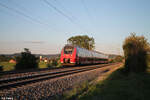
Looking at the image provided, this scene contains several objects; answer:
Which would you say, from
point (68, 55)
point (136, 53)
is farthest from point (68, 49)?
point (136, 53)

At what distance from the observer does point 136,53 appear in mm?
12023

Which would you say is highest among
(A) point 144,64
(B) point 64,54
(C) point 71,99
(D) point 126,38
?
(D) point 126,38

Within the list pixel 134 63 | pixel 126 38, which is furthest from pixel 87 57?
pixel 134 63

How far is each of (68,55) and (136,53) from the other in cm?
1023

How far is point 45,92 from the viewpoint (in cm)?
563

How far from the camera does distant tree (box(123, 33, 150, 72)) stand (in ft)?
39.1

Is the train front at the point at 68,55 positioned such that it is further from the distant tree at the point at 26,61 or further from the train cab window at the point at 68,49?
the distant tree at the point at 26,61

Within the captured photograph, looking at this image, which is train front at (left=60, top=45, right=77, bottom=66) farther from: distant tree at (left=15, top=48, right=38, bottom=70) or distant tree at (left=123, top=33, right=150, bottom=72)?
distant tree at (left=123, top=33, right=150, bottom=72)

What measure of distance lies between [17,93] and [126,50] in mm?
10878

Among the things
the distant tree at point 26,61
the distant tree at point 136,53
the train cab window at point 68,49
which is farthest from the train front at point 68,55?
the distant tree at point 136,53

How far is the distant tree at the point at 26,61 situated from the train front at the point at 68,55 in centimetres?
401

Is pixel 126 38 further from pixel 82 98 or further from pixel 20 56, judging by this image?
pixel 20 56

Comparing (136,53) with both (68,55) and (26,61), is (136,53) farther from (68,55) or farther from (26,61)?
(26,61)

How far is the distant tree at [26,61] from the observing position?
57.6ft
